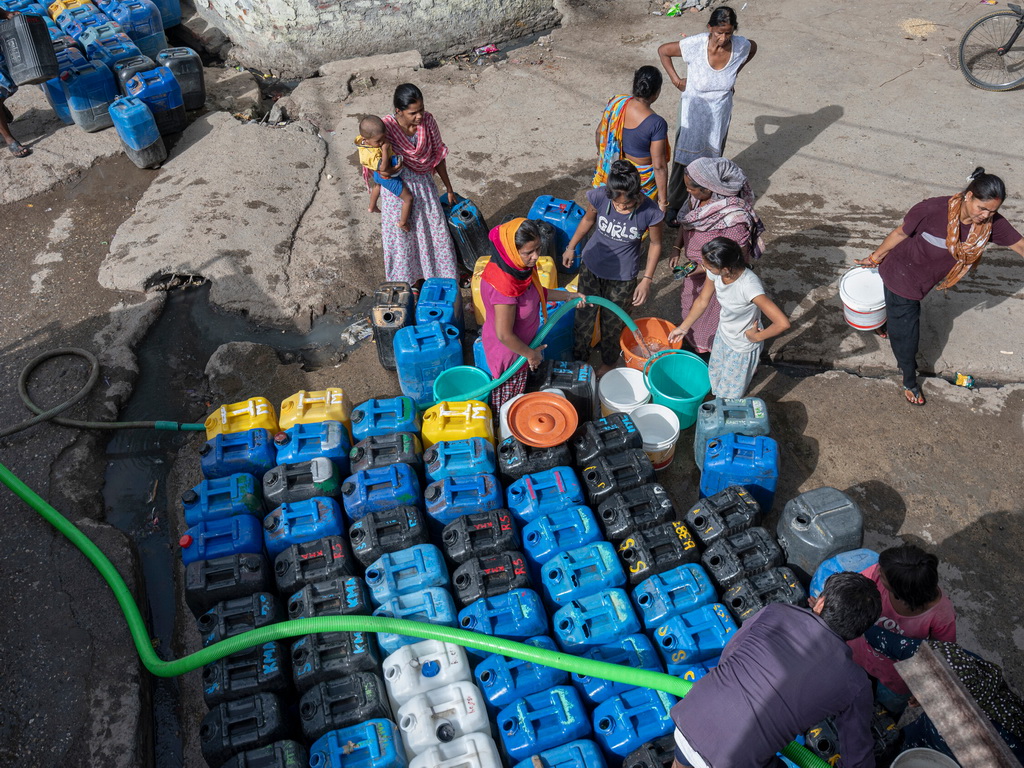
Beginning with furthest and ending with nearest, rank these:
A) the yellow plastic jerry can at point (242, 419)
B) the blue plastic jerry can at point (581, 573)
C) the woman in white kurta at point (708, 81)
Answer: the woman in white kurta at point (708, 81) → the yellow plastic jerry can at point (242, 419) → the blue plastic jerry can at point (581, 573)

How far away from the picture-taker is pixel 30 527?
429cm

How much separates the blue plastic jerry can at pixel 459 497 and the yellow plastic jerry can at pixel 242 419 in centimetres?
121

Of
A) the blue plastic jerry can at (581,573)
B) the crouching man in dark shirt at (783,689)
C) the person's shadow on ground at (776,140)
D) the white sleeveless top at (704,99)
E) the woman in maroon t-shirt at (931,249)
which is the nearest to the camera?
the crouching man in dark shirt at (783,689)

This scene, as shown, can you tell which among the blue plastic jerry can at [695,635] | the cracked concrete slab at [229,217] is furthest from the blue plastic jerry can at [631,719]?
the cracked concrete slab at [229,217]

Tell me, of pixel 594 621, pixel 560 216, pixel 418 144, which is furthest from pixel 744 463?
pixel 418 144

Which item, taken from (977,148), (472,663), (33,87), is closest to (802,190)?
(977,148)

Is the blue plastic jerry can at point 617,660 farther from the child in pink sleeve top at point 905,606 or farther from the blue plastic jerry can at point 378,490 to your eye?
the blue plastic jerry can at point 378,490

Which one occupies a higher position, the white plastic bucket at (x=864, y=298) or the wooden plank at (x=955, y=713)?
the wooden plank at (x=955, y=713)

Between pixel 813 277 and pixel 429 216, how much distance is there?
3286mm

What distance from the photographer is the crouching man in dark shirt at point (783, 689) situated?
→ 98.4 inches

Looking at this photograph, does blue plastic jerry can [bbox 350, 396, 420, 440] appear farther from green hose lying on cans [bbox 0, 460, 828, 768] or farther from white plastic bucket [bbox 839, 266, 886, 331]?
white plastic bucket [bbox 839, 266, 886, 331]

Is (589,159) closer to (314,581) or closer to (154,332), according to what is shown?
(154,332)

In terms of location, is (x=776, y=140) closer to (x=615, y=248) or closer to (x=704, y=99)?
(x=704, y=99)

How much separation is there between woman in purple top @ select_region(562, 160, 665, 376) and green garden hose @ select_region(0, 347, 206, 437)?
2839 millimetres
